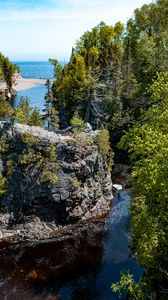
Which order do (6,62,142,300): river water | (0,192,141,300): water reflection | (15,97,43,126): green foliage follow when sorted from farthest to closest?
(15,97,43,126): green foliage → (0,192,141,300): water reflection → (6,62,142,300): river water

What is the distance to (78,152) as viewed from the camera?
141ft

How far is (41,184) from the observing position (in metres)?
41.0

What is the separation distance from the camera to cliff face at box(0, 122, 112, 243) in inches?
1592

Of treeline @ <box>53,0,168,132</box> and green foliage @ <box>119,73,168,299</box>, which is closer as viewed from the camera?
green foliage @ <box>119,73,168,299</box>

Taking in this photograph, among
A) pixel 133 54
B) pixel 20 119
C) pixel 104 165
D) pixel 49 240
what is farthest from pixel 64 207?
pixel 133 54

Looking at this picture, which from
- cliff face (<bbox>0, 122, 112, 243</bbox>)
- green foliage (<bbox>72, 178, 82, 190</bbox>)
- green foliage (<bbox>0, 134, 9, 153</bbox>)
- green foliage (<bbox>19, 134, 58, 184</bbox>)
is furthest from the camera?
green foliage (<bbox>0, 134, 9, 153</bbox>)

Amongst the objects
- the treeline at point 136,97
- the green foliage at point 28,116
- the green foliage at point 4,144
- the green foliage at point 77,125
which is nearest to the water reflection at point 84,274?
the treeline at point 136,97

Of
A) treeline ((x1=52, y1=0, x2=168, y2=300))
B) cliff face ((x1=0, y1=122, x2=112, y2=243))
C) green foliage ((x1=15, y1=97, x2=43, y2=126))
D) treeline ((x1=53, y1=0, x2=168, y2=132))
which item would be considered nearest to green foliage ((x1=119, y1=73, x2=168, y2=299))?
treeline ((x1=52, y1=0, x2=168, y2=300))

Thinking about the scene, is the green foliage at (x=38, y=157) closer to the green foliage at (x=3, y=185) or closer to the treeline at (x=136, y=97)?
the green foliage at (x=3, y=185)

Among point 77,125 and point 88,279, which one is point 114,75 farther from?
point 88,279

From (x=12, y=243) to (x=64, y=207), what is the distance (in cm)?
727

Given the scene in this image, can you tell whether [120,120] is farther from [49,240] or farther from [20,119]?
[49,240]

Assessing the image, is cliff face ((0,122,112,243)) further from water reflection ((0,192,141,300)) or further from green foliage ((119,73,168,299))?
green foliage ((119,73,168,299))

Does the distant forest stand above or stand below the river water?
above
